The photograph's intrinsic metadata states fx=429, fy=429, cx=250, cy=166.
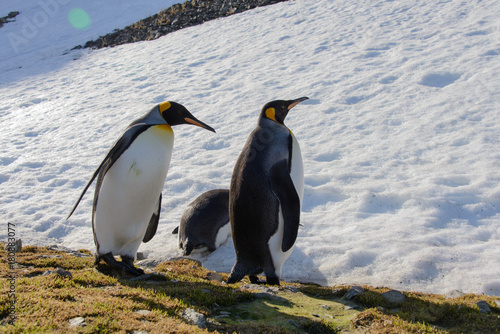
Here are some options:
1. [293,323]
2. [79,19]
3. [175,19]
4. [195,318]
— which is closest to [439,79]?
[293,323]

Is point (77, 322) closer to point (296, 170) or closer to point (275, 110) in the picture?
point (296, 170)

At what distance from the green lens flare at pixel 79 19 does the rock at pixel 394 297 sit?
1971cm

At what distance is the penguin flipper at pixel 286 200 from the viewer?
3588 mm

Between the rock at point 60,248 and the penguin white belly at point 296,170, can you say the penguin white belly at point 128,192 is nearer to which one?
the rock at point 60,248

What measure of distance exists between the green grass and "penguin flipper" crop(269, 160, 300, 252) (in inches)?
18.2

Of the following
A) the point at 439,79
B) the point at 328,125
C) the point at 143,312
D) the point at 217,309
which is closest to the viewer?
the point at 143,312

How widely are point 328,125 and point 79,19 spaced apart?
1680cm

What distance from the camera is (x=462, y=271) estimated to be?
3803mm

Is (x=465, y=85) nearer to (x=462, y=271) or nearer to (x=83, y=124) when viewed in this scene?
(x=462, y=271)

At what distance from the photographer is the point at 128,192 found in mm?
3922

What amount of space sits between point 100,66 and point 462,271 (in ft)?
44.5

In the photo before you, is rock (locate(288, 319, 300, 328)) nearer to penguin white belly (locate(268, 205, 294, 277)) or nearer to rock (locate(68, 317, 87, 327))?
rock (locate(68, 317, 87, 327))

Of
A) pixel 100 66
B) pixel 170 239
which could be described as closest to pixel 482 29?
pixel 170 239

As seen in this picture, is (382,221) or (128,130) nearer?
(128,130)
